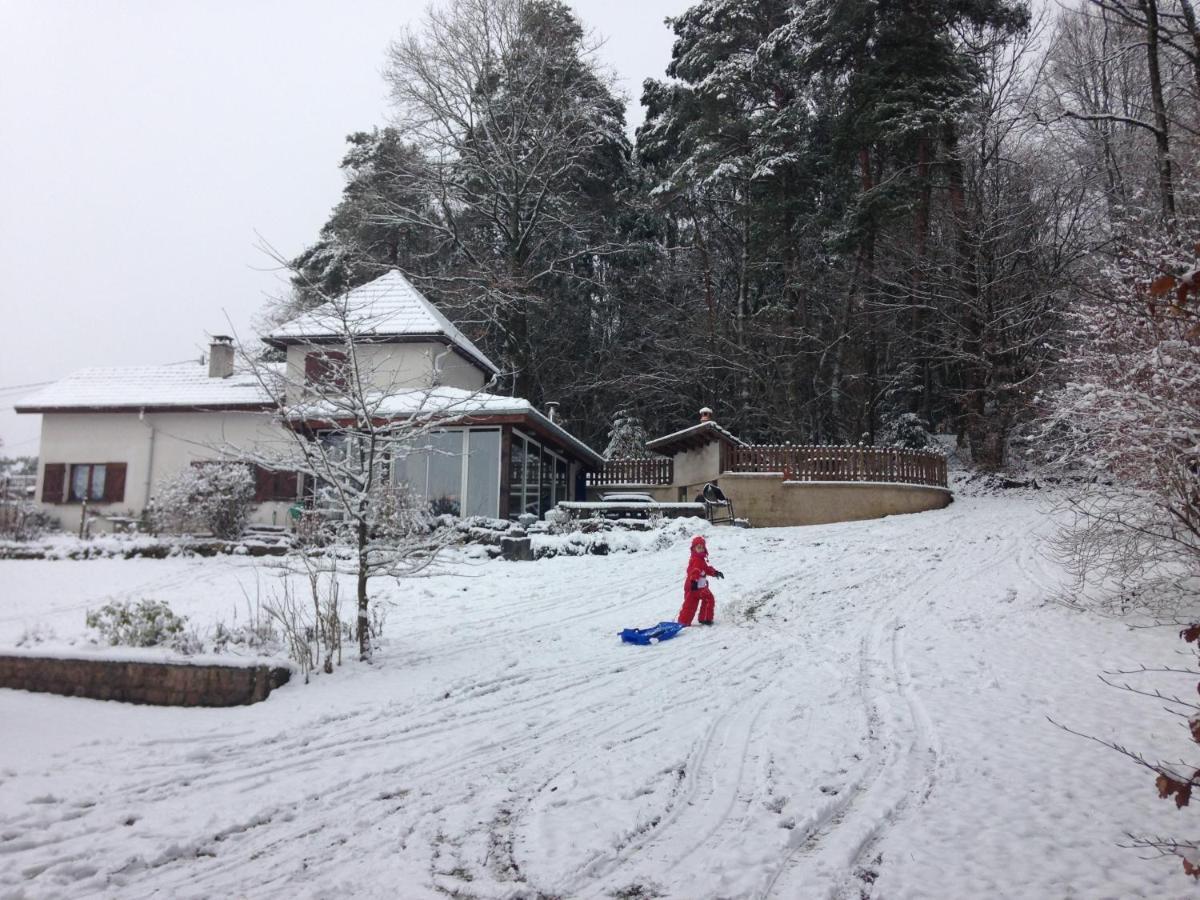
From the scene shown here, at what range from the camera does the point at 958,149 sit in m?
21.9

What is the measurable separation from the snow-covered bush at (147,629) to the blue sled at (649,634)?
4109 mm

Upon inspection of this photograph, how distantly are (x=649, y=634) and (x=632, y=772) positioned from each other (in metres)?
3.68

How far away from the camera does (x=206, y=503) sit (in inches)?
632

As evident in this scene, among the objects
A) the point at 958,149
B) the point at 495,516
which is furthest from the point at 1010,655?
the point at 958,149

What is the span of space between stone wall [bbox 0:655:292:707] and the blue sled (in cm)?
362

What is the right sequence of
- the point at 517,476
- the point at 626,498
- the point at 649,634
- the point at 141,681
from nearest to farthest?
the point at 141,681 → the point at 649,634 → the point at 517,476 → the point at 626,498

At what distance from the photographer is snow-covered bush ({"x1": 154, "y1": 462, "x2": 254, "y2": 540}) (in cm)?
1609

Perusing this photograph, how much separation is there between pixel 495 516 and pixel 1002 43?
20.5 m

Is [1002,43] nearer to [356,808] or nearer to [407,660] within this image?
[407,660]

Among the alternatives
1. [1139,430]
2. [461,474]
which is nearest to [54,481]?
[461,474]

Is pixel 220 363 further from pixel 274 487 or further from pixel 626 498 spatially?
pixel 626 498

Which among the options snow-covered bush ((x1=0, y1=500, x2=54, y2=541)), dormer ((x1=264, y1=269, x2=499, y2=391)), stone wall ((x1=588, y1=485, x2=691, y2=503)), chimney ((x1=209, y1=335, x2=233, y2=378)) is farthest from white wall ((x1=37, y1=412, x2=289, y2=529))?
stone wall ((x1=588, y1=485, x2=691, y2=503))

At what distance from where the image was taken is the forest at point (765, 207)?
21.3 metres

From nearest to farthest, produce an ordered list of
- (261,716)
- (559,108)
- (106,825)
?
1. (106,825)
2. (261,716)
3. (559,108)
